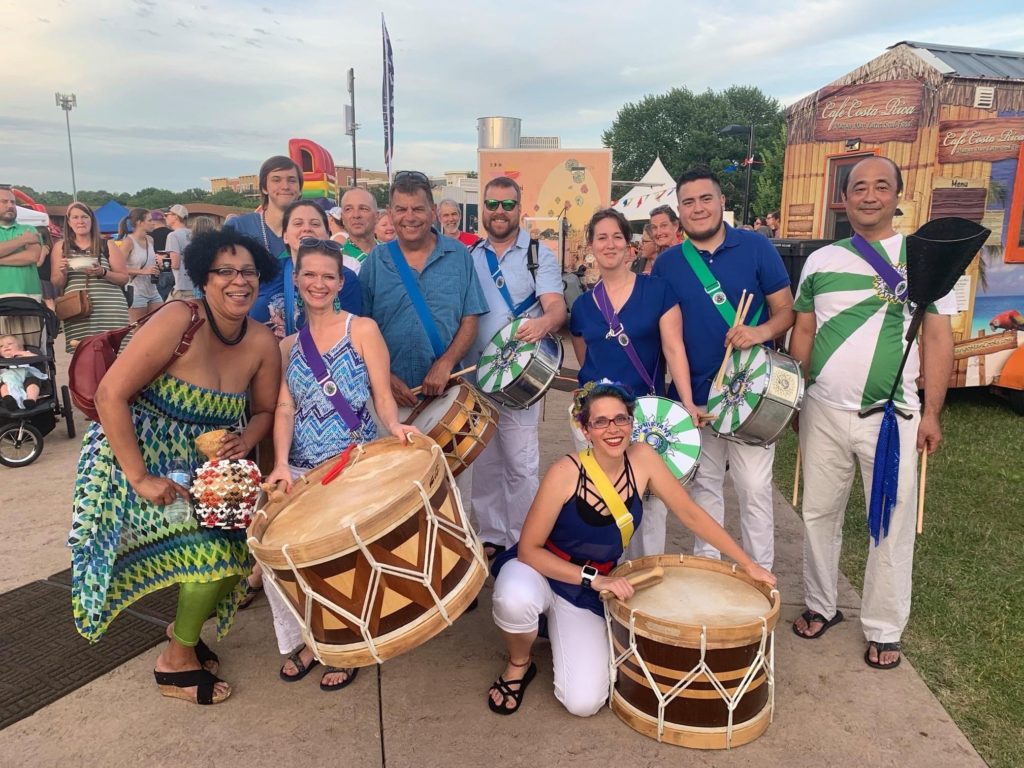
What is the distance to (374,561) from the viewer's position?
217 cm

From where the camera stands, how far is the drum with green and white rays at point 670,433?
3.05 m

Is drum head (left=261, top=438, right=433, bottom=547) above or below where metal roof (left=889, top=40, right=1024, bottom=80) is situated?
below

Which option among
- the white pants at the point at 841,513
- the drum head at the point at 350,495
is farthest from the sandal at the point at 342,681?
the white pants at the point at 841,513

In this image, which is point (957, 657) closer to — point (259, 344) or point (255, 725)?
point (255, 725)

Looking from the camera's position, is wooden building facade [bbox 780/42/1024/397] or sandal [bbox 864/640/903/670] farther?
wooden building facade [bbox 780/42/1024/397]

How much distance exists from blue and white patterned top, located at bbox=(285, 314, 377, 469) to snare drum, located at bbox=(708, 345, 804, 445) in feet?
5.36

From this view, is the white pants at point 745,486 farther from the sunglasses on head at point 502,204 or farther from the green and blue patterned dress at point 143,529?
the green and blue patterned dress at point 143,529

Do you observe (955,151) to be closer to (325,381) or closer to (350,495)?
(325,381)

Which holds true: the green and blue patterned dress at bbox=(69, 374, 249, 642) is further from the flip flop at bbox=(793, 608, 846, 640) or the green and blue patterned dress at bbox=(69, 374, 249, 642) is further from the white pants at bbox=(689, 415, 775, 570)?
the flip flop at bbox=(793, 608, 846, 640)

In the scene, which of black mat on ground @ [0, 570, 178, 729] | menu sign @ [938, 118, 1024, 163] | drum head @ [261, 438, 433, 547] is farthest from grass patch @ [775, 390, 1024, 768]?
black mat on ground @ [0, 570, 178, 729]

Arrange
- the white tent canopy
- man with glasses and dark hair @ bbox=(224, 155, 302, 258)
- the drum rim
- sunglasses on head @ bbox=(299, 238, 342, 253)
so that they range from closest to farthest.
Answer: the drum rim
sunglasses on head @ bbox=(299, 238, 342, 253)
man with glasses and dark hair @ bbox=(224, 155, 302, 258)
the white tent canopy

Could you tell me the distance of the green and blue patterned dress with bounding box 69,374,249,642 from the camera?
265cm

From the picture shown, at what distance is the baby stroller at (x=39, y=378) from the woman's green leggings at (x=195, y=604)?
390 centimetres

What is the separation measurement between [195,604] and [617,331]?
7.23 ft
